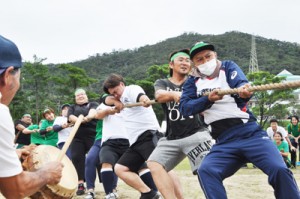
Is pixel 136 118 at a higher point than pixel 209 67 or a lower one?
lower

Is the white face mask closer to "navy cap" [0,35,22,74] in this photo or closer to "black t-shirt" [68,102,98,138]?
"navy cap" [0,35,22,74]

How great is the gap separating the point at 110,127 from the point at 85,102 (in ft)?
4.77

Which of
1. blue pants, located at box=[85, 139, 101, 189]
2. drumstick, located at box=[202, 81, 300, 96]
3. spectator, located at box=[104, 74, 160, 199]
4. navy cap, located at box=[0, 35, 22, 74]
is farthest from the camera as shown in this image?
blue pants, located at box=[85, 139, 101, 189]

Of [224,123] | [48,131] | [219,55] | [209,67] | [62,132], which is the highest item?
[209,67]

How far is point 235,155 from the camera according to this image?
4.08m

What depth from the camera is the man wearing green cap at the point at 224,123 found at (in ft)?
13.0

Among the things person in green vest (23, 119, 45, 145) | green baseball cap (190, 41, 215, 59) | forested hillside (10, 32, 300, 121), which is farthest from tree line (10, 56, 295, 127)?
green baseball cap (190, 41, 215, 59)

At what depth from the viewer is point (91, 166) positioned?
7453 mm

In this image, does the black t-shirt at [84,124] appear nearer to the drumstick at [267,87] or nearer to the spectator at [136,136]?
the spectator at [136,136]

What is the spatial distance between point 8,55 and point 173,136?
2966 mm

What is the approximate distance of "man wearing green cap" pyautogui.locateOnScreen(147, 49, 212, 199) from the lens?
5043 millimetres

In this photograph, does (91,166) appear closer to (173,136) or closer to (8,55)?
(173,136)

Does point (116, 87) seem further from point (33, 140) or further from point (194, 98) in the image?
point (33, 140)

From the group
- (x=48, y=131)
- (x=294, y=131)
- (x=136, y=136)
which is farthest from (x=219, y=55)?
(x=136, y=136)
